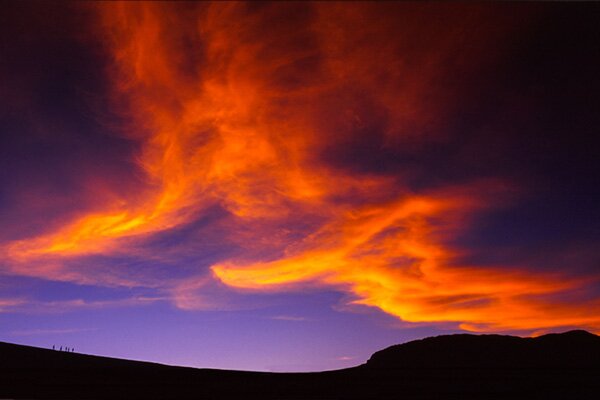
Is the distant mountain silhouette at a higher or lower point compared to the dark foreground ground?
higher

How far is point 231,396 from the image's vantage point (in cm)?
504

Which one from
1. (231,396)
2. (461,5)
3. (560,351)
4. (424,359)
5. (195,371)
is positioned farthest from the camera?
(424,359)

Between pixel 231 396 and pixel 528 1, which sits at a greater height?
pixel 528 1

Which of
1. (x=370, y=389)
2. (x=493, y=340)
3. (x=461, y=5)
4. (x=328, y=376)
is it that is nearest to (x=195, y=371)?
(x=328, y=376)

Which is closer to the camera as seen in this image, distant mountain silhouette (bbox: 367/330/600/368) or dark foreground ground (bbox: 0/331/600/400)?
dark foreground ground (bbox: 0/331/600/400)

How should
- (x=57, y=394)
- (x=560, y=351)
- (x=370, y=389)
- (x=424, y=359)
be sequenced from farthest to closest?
1. (x=424, y=359)
2. (x=560, y=351)
3. (x=370, y=389)
4. (x=57, y=394)

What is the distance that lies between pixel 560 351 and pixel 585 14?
13.5 m

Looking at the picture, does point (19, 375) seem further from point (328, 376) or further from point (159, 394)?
point (328, 376)

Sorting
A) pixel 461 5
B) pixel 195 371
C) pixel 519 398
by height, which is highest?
pixel 461 5

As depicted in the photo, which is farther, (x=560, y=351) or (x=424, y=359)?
(x=424, y=359)

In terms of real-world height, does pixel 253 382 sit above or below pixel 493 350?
below

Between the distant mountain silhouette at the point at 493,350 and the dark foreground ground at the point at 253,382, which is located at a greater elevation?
the distant mountain silhouette at the point at 493,350

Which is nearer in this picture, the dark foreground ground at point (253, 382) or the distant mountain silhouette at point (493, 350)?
the dark foreground ground at point (253, 382)

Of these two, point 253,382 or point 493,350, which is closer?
point 253,382
